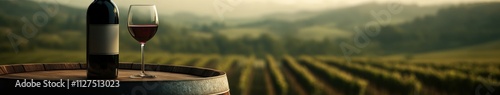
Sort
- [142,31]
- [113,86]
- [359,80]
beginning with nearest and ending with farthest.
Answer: [113,86]
[142,31]
[359,80]

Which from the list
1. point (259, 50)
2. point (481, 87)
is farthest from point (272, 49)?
point (481, 87)

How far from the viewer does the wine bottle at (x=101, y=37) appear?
202 cm

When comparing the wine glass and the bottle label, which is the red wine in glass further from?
→ the bottle label

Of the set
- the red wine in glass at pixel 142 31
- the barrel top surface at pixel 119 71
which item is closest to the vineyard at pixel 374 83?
the barrel top surface at pixel 119 71

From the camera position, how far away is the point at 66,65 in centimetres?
262

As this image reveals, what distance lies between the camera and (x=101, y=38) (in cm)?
203

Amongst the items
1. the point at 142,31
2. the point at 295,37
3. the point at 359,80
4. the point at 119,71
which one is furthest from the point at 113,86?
the point at 295,37

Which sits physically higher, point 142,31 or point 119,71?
point 142,31

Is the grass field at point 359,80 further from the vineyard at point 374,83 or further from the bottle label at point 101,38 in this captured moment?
the bottle label at point 101,38

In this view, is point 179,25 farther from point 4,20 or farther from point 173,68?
point 173,68

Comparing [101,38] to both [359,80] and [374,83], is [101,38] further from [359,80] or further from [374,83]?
[359,80]

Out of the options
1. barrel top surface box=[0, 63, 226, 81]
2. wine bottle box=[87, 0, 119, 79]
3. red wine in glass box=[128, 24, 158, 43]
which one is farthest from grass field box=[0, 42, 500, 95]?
wine bottle box=[87, 0, 119, 79]

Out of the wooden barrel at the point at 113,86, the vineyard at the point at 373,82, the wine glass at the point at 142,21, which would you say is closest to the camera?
the wooden barrel at the point at 113,86

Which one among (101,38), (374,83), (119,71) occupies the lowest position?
(374,83)
